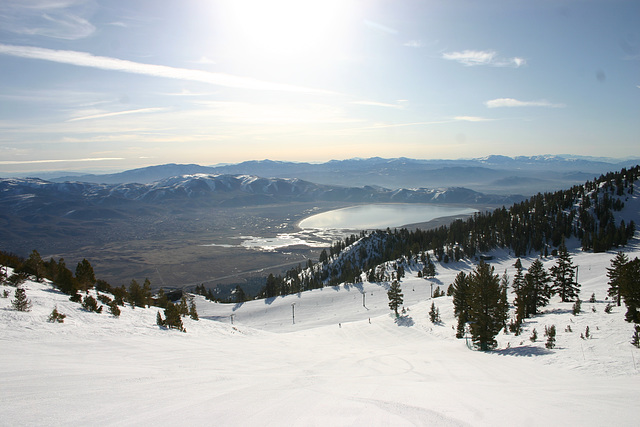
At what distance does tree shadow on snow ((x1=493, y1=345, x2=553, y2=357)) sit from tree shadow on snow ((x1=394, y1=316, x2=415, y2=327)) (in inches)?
830

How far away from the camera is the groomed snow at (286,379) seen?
825 cm

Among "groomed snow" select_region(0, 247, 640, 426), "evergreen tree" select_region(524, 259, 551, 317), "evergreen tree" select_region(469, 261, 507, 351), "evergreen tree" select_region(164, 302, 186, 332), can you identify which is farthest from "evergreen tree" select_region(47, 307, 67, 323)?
"evergreen tree" select_region(524, 259, 551, 317)

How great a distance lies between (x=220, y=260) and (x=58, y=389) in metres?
199

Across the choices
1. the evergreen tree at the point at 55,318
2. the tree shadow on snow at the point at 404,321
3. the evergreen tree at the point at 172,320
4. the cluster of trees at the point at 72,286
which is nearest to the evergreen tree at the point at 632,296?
the tree shadow on snow at the point at 404,321

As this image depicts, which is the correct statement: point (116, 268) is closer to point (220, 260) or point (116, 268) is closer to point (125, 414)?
point (220, 260)

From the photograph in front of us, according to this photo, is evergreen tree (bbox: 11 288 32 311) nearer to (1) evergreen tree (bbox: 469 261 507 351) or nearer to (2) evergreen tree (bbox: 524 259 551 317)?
(1) evergreen tree (bbox: 469 261 507 351)

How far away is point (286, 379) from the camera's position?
524 inches

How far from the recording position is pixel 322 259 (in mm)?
153250

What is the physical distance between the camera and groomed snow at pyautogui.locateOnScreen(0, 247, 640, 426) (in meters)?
8.25

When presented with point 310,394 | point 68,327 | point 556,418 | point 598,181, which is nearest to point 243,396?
point 310,394

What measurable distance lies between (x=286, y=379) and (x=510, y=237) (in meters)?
132

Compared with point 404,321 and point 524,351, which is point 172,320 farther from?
point 404,321

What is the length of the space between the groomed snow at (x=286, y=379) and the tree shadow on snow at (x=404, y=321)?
16981 mm

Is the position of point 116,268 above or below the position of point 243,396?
below
